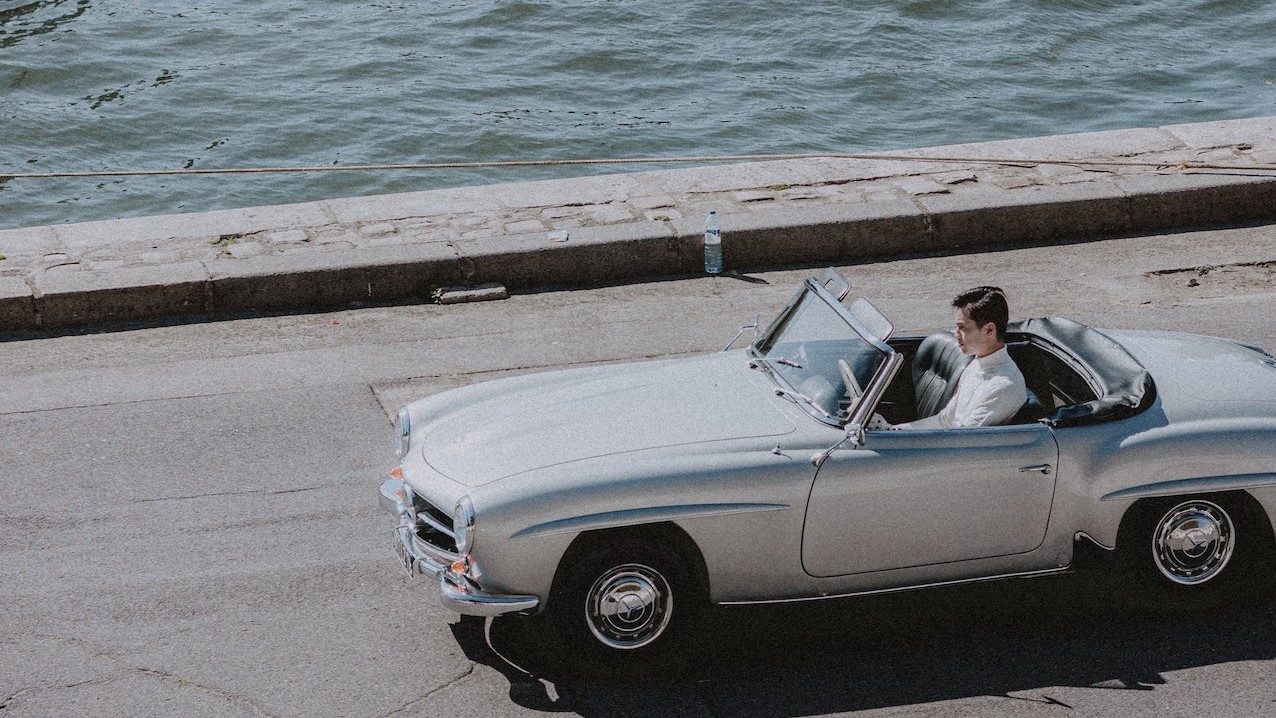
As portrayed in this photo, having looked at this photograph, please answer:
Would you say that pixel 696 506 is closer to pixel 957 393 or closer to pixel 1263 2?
pixel 957 393

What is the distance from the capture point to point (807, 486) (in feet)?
17.1

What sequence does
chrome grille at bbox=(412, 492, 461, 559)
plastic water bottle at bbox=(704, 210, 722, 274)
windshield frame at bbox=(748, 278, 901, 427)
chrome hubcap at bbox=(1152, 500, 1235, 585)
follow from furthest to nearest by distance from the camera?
plastic water bottle at bbox=(704, 210, 722, 274), chrome hubcap at bbox=(1152, 500, 1235, 585), windshield frame at bbox=(748, 278, 901, 427), chrome grille at bbox=(412, 492, 461, 559)

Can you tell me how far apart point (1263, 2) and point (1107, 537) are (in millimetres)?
22187

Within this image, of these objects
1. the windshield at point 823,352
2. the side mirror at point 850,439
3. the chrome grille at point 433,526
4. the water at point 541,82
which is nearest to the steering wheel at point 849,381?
the windshield at point 823,352

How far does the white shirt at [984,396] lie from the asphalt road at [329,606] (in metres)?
0.69

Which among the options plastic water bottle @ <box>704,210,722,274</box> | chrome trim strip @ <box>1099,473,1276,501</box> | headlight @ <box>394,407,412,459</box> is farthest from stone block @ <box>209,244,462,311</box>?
chrome trim strip @ <box>1099,473,1276,501</box>

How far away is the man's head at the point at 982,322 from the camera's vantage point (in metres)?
5.71

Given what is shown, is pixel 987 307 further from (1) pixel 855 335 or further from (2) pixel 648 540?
(2) pixel 648 540

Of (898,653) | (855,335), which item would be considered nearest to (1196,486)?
(898,653)

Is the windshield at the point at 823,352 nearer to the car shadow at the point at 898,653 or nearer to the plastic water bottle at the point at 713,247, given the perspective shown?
the car shadow at the point at 898,653

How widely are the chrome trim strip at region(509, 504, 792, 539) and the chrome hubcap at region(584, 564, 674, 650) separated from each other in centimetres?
20

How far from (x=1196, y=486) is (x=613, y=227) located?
5650mm

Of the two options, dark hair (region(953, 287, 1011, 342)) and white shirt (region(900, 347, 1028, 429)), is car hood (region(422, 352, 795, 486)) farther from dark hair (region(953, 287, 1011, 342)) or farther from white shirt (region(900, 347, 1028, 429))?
dark hair (region(953, 287, 1011, 342))

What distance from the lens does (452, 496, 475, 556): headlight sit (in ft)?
16.3
